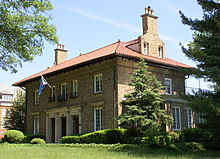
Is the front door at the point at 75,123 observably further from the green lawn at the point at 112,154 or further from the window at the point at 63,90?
the green lawn at the point at 112,154

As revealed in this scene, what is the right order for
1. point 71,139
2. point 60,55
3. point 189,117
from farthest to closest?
point 60,55 < point 189,117 < point 71,139

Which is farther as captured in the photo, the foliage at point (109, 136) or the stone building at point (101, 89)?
the stone building at point (101, 89)

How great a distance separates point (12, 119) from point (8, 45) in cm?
2383

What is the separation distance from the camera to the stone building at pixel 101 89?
23219mm

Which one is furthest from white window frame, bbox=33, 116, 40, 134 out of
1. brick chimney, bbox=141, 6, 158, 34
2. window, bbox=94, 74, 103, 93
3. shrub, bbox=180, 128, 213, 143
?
shrub, bbox=180, 128, 213, 143

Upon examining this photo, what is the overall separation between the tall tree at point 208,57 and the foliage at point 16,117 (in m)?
27.7

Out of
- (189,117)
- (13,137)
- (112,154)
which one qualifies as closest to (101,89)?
(189,117)

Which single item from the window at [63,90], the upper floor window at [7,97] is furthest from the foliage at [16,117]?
the upper floor window at [7,97]

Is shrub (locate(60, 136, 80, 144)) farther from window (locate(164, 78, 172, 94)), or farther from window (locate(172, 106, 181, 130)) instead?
window (locate(164, 78, 172, 94))

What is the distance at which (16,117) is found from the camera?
1507 inches

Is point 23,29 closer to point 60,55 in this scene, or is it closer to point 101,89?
point 101,89

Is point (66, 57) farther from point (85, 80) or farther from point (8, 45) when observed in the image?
point (8, 45)

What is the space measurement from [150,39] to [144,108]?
8871 mm

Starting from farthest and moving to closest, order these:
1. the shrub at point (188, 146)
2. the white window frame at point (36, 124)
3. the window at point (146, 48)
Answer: the white window frame at point (36, 124)
the window at point (146, 48)
the shrub at point (188, 146)
